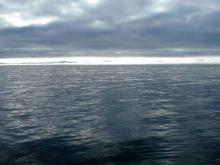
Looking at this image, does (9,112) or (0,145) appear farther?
(9,112)

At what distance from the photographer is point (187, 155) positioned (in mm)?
22984

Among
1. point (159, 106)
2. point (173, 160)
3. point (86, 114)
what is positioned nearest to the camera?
point (173, 160)

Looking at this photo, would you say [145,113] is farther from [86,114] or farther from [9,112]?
Answer: [9,112]

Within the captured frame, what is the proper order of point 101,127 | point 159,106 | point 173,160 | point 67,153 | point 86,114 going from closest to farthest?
point 173,160 < point 67,153 < point 101,127 < point 86,114 < point 159,106

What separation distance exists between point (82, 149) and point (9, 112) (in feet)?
68.1

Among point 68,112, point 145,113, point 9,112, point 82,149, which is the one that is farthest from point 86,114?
point 82,149

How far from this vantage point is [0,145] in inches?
1009

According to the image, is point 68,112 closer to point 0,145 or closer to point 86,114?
point 86,114

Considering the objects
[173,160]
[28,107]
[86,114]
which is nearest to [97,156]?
[173,160]

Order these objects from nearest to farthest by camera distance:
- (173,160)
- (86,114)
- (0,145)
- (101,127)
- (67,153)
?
1. (173,160)
2. (67,153)
3. (0,145)
4. (101,127)
5. (86,114)

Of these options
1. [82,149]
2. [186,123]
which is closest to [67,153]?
[82,149]

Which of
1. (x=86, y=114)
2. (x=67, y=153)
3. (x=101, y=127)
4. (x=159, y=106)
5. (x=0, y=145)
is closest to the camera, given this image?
(x=67, y=153)

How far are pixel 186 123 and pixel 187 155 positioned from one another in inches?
444

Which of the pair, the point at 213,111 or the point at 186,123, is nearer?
the point at 186,123
